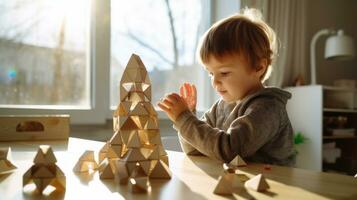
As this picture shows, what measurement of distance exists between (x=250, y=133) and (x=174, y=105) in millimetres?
175

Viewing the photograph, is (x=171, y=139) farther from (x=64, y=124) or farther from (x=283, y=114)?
(x=283, y=114)

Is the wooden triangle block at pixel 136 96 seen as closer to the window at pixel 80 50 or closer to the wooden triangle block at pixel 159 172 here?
the wooden triangle block at pixel 159 172

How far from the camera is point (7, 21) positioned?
4.76 ft

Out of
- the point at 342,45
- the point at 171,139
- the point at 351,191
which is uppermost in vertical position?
the point at 342,45

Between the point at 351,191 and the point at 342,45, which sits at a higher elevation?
the point at 342,45

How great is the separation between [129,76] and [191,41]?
5.57ft

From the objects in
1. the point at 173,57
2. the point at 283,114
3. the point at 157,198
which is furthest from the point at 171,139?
the point at 157,198

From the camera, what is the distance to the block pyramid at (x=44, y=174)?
37 centimetres

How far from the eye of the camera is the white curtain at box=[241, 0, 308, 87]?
2.25 m

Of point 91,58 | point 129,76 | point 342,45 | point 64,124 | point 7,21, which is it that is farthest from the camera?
point 342,45

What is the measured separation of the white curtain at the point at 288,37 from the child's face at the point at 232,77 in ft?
4.40

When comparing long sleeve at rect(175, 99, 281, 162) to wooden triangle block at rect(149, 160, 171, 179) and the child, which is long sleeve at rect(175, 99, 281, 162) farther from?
wooden triangle block at rect(149, 160, 171, 179)

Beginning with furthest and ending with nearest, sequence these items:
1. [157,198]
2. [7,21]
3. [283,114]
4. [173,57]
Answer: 1. [173,57]
2. [7,21]
3. [283,114]
4. [157,198]

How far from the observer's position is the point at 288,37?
2340mm
